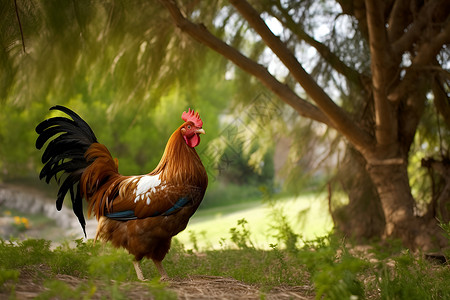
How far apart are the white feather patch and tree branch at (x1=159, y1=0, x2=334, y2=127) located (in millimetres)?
1267

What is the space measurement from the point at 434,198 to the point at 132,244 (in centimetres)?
339

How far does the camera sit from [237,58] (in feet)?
11.1

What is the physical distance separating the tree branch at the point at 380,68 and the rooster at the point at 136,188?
1.55m

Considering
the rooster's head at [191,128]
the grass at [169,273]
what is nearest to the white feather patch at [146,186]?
the rooster's head at [191,128]

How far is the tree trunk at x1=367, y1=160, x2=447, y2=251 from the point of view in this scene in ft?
13.1

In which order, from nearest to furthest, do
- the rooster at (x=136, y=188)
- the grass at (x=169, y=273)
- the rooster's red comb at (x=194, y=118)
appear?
1. the grass at (x=169, y=273)
2. the rooster at (x=136, y=188)
3. the rooster's red comb at (x=194, y=118)

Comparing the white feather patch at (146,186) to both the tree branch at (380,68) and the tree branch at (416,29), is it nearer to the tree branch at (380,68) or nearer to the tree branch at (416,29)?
the tree branch at (380,68)

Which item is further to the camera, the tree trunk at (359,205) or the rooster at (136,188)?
the tree trunk at (359,205)

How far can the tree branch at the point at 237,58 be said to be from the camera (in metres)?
3.20

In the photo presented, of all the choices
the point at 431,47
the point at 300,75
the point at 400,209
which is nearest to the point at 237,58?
the point at 300,75

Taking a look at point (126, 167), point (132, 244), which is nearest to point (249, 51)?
point (132, 244)

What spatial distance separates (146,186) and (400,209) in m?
2.60

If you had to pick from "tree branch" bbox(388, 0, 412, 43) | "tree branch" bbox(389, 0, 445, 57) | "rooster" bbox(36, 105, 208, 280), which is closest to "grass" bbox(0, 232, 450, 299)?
"rooster" bbox(36, 105, 208, 280)

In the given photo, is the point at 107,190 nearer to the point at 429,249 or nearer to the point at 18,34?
the point at 18,34
